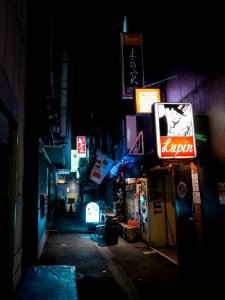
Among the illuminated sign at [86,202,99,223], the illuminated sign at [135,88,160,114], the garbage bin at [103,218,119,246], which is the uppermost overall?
the illuminated sign at [135,88,160,114]

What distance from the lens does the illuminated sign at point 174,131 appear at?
741 centimetres

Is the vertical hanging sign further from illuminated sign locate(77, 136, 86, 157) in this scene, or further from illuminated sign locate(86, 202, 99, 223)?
illuminated sign locate(77, 136, 86, 157)

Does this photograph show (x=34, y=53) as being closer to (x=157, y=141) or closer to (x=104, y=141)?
(x=157, y=141)

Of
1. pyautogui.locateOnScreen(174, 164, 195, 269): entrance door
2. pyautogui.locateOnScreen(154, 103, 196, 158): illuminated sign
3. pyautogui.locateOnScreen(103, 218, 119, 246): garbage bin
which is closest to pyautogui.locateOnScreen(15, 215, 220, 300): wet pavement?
pyautogui.locateOnScreen(103, 218, 119, 246): garbage bin

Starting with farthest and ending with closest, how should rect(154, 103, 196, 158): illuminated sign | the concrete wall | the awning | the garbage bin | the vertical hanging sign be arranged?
the garbage bin, the awning, the vertical hanging sign, rect(154, 103, 196, 158): illuminated sign, the concrete wall

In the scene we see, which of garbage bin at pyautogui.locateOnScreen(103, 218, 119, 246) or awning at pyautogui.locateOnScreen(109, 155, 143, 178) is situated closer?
awning at pyautogui.locateOnScreen(109, 155, 143, 178)

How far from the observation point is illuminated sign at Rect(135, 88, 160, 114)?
10.2 meters

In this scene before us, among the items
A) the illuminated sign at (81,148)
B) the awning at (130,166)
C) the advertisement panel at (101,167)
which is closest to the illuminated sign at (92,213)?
the advertisement panel at (101,167)

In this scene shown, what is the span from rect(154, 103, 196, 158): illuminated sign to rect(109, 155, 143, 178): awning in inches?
190

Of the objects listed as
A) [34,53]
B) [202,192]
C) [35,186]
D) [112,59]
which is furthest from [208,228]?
[112,59]

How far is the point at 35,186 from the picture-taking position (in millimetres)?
9891

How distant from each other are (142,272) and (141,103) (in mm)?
6366

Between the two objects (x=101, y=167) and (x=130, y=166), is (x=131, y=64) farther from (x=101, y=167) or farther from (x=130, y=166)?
(x=101, y=167)

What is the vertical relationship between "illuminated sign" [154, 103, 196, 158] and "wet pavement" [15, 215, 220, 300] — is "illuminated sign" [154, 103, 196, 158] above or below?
above
